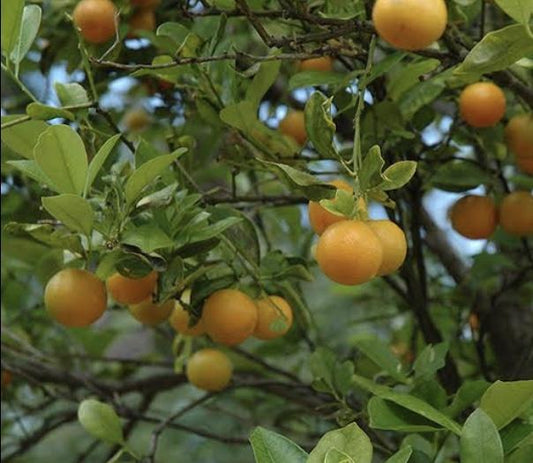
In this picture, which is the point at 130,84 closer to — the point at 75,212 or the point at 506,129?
the point at 506,129

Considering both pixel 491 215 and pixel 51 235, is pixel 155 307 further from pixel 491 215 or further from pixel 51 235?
pixel 491 215

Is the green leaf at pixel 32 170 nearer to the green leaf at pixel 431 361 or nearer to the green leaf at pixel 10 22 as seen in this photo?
the green leaf at pixel 10 22

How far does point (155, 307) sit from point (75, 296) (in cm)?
11

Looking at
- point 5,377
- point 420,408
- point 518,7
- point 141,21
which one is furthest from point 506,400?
point 5,377

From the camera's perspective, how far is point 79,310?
84cm

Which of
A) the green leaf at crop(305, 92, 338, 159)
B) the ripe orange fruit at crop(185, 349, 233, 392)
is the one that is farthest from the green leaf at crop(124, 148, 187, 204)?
the ripe orange fruit at crop(185, 349, 233, 392)

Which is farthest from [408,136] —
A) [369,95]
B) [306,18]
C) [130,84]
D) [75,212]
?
[130,84]

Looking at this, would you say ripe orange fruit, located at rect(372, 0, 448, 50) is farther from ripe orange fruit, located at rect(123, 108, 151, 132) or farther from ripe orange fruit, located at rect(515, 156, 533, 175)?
ripe orange fruit, located at rect(123, 108, 151, 132)

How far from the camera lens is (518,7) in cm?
67

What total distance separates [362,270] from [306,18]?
0.71 ft

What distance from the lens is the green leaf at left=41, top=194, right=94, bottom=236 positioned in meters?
0.74

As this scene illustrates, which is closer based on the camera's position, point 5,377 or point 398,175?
point 398,175

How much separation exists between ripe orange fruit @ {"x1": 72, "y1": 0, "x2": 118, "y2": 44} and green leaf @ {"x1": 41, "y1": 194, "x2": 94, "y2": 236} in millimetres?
295

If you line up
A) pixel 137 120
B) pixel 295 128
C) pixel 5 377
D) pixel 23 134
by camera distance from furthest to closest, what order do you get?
pixel 137 120
pixel 5 377
pixel 295 128
pixel 23 134
